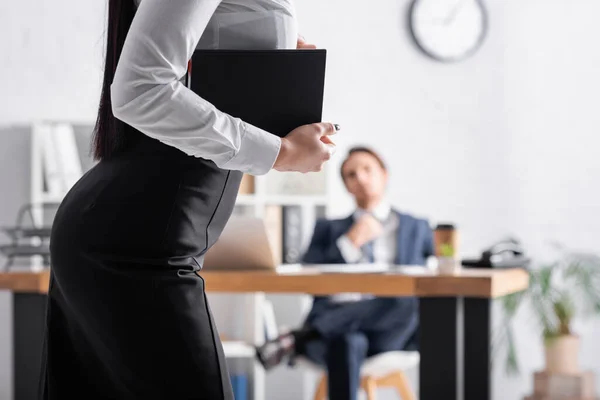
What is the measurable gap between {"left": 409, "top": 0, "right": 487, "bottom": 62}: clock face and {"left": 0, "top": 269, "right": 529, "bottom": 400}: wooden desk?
264 centimetres

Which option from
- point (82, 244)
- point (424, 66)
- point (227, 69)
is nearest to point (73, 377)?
point (82, 244)

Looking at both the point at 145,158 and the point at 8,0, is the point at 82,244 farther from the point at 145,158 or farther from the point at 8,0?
the point at 8,0

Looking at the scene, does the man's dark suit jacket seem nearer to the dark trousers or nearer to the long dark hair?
the dark trousers

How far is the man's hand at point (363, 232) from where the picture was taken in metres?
4.05

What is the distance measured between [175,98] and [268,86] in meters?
0.17

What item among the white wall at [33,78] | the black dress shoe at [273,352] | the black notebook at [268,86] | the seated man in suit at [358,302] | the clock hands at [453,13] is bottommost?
the black dress shoe at [273,352]

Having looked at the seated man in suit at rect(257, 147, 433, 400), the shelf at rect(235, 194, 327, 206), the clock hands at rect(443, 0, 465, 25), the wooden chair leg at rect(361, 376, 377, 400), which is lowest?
the wooden chair leg at rect(361, 376, 377, 400)

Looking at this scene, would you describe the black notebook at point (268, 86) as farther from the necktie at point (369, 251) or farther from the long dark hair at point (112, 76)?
the necktie at point (369, 251)

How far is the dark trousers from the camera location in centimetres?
362

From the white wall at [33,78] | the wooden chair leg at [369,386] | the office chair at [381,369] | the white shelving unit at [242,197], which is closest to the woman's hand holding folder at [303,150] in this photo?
the office chair at [381,369]

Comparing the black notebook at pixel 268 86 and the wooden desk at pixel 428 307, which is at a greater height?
the black notebook at pixel 268 86

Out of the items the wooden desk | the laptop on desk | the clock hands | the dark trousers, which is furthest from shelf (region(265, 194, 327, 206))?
the wooden desk

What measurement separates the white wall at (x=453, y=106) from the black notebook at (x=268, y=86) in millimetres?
3587

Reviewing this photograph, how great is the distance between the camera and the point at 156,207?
1.11 metres
